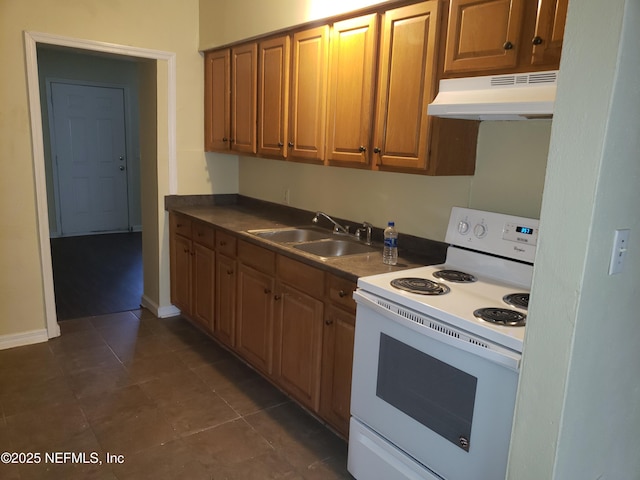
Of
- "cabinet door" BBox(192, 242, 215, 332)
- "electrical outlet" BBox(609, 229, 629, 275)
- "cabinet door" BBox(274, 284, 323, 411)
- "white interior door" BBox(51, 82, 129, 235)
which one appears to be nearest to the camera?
"electrical outlet" BBox(609, 229, 629, 275)

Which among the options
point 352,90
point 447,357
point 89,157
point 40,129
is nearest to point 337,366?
point 447,357

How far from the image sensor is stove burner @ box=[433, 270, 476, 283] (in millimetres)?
2070

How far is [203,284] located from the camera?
11.5ft

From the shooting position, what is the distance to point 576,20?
1120mm

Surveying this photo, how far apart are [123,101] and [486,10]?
6051 mm

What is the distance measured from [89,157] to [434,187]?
5.67 m

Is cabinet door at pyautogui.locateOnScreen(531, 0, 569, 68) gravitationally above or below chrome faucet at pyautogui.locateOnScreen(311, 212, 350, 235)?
above

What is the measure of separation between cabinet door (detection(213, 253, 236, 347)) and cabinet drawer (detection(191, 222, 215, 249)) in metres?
0.14

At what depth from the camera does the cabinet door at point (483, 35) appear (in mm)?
1791

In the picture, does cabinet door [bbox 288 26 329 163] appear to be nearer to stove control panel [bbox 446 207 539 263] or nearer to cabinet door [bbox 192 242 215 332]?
stove control panel [bbox 446 207 539 263]

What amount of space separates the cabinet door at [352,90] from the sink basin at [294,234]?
610mm

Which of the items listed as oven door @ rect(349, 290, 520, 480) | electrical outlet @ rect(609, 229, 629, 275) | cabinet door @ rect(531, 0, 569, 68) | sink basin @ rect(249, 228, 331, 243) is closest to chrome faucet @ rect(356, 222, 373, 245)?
sink basin @ rect(249, 228, 331, 243)

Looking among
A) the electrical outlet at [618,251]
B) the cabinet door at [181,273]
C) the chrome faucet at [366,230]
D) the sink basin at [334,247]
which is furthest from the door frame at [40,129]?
the electrical outlet at [618,251]

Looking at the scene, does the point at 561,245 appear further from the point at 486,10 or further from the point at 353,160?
the point at 353,160
